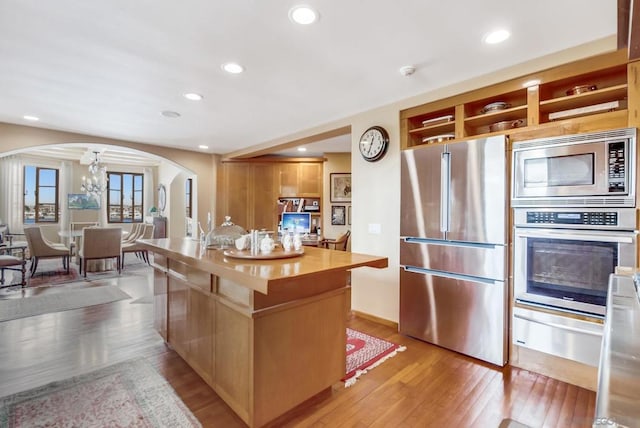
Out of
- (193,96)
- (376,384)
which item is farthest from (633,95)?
(193,96)

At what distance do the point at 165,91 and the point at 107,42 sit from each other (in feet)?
3.02

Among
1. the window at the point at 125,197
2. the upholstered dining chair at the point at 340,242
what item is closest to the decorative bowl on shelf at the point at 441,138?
the upholstered dining chair at the point at 340,242

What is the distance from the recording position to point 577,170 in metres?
2.18

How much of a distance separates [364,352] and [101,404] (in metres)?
2.01

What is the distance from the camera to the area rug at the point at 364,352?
7.86 feet

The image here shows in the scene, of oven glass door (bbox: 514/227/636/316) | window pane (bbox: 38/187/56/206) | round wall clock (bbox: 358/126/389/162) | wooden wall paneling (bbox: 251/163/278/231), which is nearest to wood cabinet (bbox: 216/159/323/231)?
wooden wall paneling (bbox: 251/163/278/231)

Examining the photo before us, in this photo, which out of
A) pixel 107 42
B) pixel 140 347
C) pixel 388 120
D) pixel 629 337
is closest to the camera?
pixel 629 337

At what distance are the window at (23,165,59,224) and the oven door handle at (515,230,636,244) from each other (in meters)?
11.1

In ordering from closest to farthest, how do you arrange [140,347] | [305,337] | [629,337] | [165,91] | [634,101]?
[629,337] < [305,337] < [634,101] < [140,347] < [165,91]

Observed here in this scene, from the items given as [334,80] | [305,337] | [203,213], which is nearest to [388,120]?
[334,80]

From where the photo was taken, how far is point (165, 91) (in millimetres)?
3080

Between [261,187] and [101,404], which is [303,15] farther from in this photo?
[261,187]

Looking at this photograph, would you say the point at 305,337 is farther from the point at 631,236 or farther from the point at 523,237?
the point at 631,236

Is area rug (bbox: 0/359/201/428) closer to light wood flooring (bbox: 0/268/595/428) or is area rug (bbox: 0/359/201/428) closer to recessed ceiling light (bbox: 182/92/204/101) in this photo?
light wood flooring (bbox: 0/268/595/428)
